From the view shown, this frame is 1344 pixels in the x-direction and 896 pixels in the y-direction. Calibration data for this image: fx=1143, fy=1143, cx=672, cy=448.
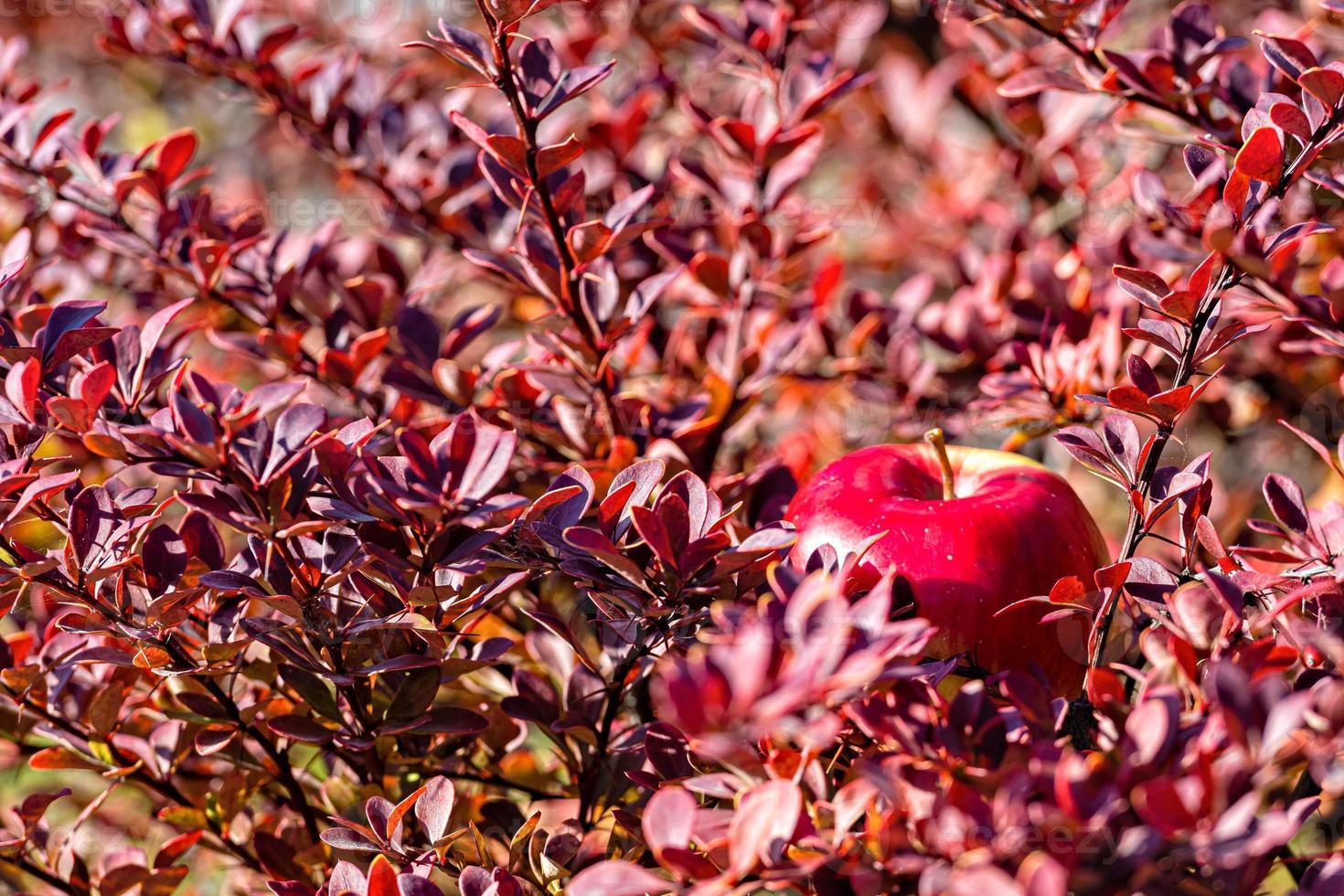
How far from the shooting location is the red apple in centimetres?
78

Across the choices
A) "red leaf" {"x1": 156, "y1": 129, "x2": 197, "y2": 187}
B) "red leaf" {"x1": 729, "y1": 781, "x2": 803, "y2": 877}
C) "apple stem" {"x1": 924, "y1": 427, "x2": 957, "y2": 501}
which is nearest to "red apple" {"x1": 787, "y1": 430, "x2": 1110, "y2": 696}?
"apple stem" {"x1": 924, "y1": 427, "x2": 957, "y2": 501}

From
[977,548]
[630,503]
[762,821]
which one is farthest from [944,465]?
[762,821]

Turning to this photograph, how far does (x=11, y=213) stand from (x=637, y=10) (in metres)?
0.89

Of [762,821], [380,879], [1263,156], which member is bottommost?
[380,879]

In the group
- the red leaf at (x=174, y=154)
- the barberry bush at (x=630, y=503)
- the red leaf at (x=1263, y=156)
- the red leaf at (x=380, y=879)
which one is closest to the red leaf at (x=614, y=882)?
the barberry bush at (x=630, y=503)

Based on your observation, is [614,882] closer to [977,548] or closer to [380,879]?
[380,879]

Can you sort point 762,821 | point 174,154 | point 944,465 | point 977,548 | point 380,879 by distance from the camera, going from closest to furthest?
point 762,821
point 380,879
point 977,548
point 944,465
point 174,154

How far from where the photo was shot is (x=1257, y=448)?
1.84 metres

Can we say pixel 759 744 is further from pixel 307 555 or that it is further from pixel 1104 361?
pixel 1104 361

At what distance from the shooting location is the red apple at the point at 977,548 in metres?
0.78

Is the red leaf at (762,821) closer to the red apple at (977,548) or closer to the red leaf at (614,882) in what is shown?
the red leaf at (614,882)

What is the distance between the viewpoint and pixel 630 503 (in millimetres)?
718

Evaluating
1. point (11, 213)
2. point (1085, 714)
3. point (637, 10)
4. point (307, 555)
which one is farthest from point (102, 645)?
point (637, 10)

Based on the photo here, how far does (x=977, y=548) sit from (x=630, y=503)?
10.0 inches
